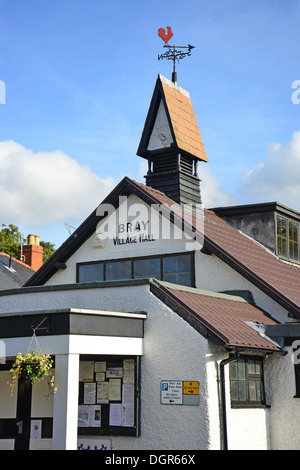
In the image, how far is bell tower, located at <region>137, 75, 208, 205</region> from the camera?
2054 centimetres

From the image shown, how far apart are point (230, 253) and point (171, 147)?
6.23 m

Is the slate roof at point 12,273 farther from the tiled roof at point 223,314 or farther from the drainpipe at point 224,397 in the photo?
Answer: the drainpipe at point 224,397

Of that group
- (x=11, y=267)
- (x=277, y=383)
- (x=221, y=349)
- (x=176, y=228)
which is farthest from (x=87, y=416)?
(x=11, y=267)

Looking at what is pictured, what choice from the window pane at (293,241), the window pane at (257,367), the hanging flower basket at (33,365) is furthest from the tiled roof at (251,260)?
the hanging flower basket at (33,365)

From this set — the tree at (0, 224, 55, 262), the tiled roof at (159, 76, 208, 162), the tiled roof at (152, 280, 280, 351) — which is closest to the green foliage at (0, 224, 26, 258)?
the tree at (0, 224, 55, 262)

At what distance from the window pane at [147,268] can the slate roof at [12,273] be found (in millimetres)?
10517

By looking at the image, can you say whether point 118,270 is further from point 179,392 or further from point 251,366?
point 179,392

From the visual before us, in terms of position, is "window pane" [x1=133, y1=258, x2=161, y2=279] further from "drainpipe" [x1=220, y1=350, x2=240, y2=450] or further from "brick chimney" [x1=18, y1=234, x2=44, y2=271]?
"brick chimney" [x1=18, y1=234, x2=44, y2=271]

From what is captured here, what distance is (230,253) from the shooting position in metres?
15.8

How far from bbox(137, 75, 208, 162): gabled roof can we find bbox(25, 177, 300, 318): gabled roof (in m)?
2.30

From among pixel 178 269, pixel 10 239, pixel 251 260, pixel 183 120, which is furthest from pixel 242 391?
pixel 10 239

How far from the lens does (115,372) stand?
13328 mm

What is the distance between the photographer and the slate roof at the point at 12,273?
27.3m
